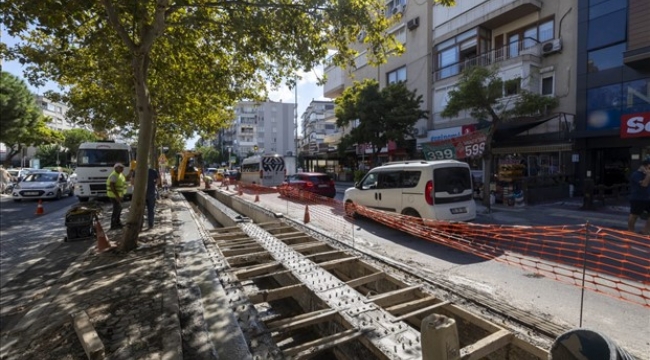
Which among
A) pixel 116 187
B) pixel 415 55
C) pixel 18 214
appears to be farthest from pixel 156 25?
pixel 415 55

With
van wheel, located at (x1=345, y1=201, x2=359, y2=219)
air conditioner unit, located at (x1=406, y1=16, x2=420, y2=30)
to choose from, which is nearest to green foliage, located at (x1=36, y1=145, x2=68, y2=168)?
air conditioner unit, located at (x1=406, y1=16, x2=420, y2=30)

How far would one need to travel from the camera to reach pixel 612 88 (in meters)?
16.1

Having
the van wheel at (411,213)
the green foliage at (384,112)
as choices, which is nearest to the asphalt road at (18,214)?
the van wheel at (411,213)

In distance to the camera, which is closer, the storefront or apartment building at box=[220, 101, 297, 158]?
the storefront

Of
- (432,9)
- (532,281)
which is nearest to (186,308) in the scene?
A: (532,281)

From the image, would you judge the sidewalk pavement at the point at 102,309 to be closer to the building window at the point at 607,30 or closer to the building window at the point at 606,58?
the building window at the point at 606,58

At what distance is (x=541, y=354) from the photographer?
3.00 metres

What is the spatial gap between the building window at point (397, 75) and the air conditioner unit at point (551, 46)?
11.0m

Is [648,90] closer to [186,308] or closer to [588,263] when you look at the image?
[588,263]

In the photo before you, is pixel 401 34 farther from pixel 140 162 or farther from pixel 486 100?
pixel 140 162

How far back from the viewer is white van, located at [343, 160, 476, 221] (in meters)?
8.56

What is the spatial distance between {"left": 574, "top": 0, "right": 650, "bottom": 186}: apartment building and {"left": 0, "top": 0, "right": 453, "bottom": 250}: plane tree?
40.5ft

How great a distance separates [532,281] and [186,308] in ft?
16.1

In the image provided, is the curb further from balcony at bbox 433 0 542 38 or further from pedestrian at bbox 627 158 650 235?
balcony at bbox 433 0 542 38
